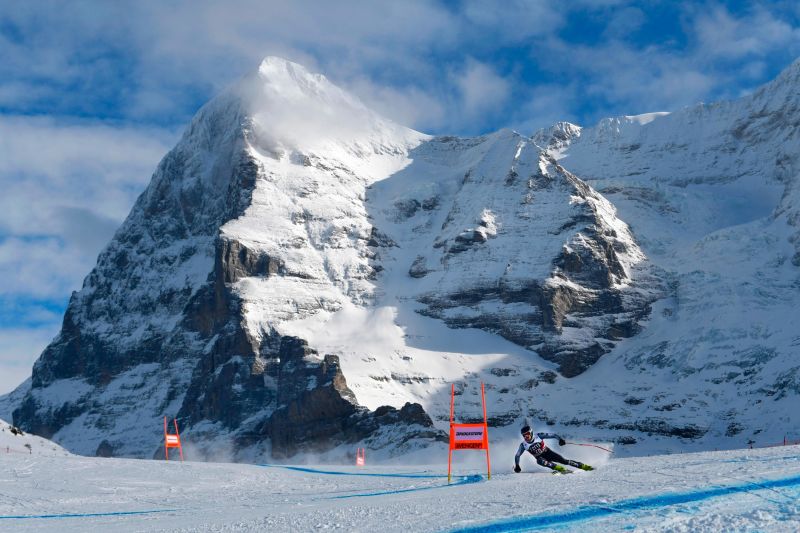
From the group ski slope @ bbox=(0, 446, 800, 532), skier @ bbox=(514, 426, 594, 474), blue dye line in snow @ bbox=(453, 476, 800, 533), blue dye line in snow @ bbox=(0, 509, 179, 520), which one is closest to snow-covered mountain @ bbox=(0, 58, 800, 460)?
ski slope @ bbox=(0, 446, 800, 532)

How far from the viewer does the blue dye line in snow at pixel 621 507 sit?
58.6 ft

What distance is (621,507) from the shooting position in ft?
61.4

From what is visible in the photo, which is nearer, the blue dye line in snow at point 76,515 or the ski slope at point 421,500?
the ski slope at point 421,500

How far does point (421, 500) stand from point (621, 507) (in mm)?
5607

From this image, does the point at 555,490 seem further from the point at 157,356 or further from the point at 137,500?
the point at 157,356

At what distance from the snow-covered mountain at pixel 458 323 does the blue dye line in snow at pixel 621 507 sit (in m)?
103

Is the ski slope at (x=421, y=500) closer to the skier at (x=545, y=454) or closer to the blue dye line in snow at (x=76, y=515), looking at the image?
the blue dye line in snow at (x=76, y=515)

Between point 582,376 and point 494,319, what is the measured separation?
18514 millimetres

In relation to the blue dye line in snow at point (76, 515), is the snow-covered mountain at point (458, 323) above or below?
above

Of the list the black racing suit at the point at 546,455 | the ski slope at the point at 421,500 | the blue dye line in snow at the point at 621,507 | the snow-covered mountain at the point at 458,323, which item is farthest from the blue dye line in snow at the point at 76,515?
the snow-covered mountain at the point at 458,323

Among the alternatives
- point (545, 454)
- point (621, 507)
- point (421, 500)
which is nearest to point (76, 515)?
point (421, 500)

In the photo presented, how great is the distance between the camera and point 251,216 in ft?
605

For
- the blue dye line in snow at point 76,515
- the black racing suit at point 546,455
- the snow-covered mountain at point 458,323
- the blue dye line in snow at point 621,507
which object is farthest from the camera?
the snow-covered mountain at point 458,323

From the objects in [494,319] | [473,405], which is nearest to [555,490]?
[473,405]
